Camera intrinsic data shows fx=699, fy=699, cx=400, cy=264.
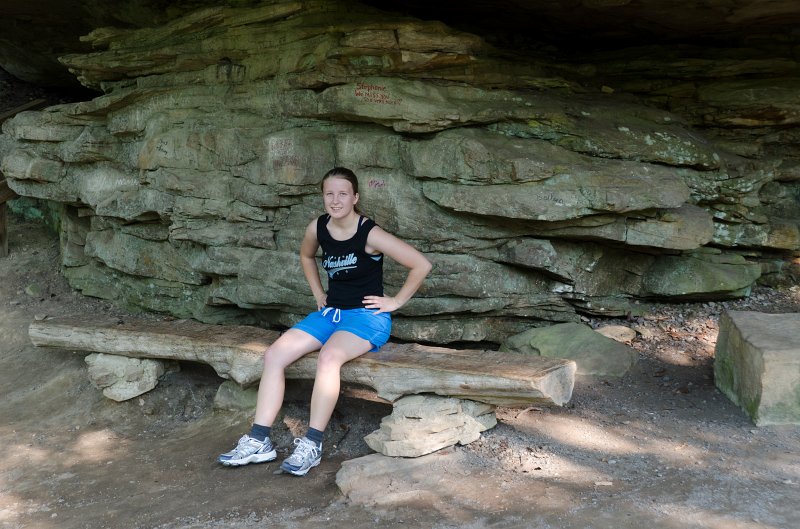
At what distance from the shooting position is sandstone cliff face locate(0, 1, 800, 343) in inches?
226

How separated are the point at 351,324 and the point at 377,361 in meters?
0.31

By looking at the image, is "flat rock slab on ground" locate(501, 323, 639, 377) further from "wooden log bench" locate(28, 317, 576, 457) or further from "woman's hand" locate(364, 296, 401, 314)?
"woman's hand" locate(364, 296, 401, 314)

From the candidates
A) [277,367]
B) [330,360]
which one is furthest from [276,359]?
[330,360]

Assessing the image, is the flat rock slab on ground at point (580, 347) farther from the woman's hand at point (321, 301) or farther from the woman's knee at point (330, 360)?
the woman's knee at point (330, 360)

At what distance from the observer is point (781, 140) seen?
671cm

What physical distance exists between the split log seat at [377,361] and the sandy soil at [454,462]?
0.39m

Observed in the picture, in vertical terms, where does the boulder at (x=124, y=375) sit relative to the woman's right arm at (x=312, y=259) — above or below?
below

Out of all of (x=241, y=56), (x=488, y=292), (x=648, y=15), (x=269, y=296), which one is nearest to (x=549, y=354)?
(x=488, y=292)

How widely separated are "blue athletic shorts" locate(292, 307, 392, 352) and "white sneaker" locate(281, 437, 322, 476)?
72 centimetres

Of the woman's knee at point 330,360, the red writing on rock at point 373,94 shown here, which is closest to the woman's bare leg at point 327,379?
the woman's knee at point 330,360

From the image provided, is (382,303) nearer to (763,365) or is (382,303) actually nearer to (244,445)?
(244,445)

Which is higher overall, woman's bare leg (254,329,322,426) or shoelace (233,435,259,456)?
woman's bare leg (254,329,322,426)

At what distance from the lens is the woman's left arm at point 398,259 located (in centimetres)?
455

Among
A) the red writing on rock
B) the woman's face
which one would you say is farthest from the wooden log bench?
the red writing on rock
